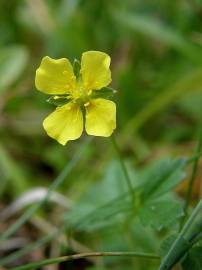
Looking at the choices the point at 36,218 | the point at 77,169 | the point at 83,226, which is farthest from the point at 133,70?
the point at 83,226

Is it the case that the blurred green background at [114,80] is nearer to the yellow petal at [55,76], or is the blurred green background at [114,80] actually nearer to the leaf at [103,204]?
the leaf at [103,204]

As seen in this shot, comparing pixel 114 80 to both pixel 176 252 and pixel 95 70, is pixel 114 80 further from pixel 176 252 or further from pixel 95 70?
pixel 176 252

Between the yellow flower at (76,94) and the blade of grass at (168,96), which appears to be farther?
the blade of grass at (168,96)

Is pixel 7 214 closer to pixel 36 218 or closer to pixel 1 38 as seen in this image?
pixel 36 218

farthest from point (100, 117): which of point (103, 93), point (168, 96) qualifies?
point (168, 96)

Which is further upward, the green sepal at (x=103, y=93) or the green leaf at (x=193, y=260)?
the green sepal at (x=103, y=93)

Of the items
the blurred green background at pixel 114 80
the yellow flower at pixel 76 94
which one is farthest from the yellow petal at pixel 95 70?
the blurred green background at pixel 114 80

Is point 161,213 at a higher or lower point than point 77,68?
lower
